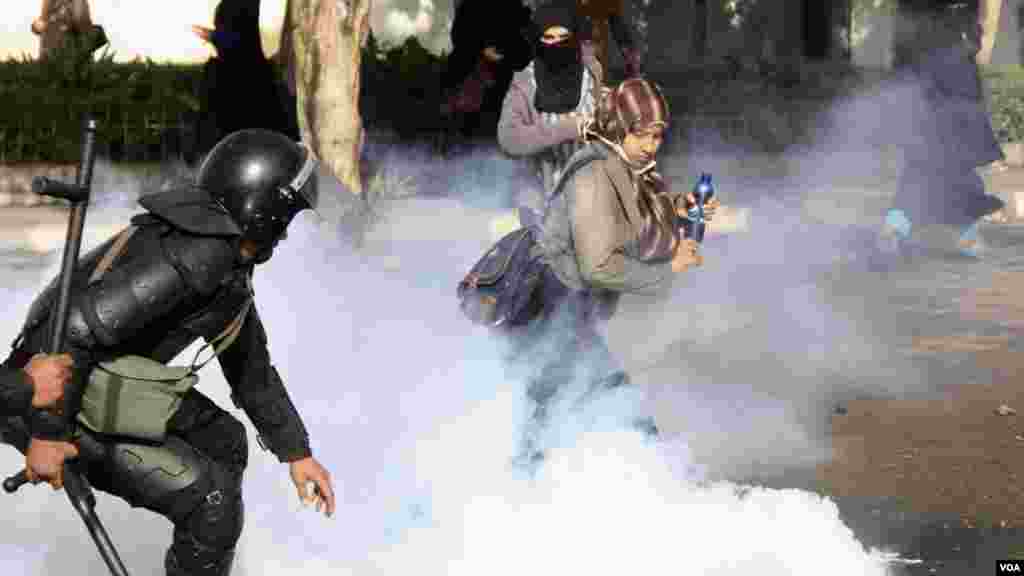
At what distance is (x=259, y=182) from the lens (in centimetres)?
495

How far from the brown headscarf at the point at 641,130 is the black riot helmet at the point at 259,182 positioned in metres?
1.69

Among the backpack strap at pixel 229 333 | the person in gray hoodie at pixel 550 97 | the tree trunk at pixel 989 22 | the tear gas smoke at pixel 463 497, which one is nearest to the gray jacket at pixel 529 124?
the person in gray hoodie at pixel 550 97

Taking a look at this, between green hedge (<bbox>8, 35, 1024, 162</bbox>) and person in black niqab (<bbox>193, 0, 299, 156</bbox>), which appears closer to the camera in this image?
person in black niqab (<bbox>193, 0, 299, 156</bbox>)

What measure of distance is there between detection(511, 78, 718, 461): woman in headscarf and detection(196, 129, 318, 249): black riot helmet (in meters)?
1.54

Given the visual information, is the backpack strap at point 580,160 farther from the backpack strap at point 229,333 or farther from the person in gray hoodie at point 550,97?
the backpack strap at point 229,333

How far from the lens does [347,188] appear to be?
15078 mm

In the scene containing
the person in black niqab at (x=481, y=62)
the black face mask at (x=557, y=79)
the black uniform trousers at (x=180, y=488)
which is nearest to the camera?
the black uniform trousers at (x=180, y=488)

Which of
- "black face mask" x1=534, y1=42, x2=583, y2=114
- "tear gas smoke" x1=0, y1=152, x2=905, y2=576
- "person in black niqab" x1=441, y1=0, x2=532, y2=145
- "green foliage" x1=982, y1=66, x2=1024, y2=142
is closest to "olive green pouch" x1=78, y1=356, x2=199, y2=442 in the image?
"tear gas smoke" x1=0, y1=152, x2=905, y2=576

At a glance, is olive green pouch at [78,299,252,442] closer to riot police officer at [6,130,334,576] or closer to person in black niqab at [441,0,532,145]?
riot police officer at [6,130,334,576]

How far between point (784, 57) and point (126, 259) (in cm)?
2121

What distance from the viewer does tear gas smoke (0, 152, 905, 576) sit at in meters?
6.39

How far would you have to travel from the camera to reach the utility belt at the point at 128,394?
193 inches

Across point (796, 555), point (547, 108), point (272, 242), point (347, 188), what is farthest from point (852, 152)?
point (272, 242)

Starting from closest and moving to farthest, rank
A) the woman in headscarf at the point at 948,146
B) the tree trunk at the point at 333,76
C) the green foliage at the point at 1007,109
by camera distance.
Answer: the woman in headscarf at the point at 948,146, the tree trunk at the point at 333,76, the green foliage at the point at 1007,109
